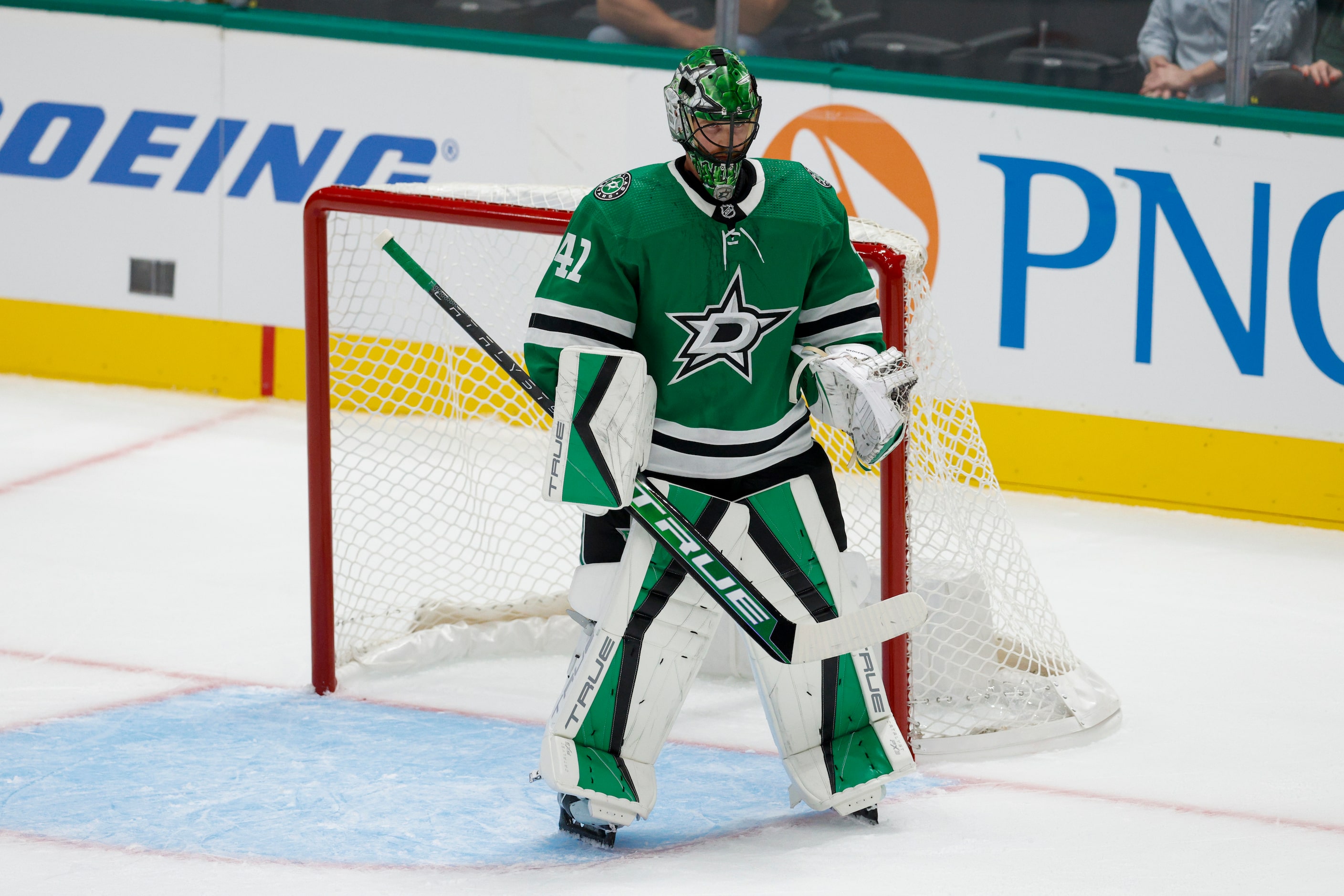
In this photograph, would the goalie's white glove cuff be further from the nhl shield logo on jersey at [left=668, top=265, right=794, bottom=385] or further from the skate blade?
the skate blade

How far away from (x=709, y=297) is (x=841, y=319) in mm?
231

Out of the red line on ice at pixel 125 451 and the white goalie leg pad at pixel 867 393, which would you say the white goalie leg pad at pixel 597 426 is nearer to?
the white goalie leg pad at pixel 867 393

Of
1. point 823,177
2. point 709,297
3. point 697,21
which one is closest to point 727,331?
point 709,297

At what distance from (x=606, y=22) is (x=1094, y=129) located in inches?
58.3

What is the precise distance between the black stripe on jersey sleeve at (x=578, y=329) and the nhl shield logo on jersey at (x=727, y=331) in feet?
0.29

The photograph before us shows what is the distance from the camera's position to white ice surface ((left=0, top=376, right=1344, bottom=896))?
2781 mm

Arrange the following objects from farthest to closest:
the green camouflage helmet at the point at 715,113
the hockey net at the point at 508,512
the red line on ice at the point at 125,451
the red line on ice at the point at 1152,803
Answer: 1. the red line on ice at the point at 125,451
2. the hockey net at the point at 508,512
3. the red line on ice at the point at 1152,803
4. the green camouflage helmet at the point at 715,113

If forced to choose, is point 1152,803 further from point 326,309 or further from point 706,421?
point 326,309

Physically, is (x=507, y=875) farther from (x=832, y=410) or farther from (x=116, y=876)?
(x=832, y=410)

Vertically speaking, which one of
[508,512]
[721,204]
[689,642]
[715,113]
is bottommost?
[508,512]

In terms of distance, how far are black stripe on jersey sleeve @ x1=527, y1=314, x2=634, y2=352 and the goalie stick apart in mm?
122

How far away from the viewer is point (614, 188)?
2.70 m

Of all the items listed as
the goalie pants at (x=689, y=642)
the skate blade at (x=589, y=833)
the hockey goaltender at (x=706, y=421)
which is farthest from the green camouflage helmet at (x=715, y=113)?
Answer: the skate blade at (x=589, y=833)

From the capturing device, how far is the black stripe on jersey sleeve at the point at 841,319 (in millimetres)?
2793
